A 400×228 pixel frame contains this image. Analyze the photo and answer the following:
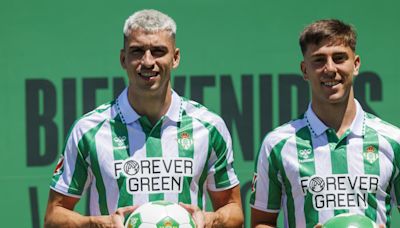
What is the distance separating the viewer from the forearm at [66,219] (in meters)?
4.21

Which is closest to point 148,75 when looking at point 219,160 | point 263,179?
point 219,160

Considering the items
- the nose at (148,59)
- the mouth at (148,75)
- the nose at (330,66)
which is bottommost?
the mouth at (148,75)

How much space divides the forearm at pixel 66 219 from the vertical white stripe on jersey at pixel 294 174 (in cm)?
74

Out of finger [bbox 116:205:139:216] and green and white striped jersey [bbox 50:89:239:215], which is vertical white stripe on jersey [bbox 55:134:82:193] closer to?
Result: green and white striped jersey [bbox 50:89:239:215]

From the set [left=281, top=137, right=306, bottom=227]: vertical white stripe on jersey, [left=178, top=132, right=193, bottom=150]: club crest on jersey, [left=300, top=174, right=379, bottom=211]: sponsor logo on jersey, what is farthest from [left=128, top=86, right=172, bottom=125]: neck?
[left=300, top=174, right=379, bottom=211]: sponsor logo on jersey

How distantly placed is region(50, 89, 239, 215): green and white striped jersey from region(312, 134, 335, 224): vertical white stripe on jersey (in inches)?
14.5

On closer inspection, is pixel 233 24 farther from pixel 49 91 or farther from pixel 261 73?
pixel 49 91

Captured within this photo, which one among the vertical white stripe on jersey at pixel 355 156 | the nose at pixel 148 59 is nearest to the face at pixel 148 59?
the nose at pixel 148 59

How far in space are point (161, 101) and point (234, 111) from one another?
5.18ft

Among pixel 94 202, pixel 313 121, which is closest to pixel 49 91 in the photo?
pixel 94 202

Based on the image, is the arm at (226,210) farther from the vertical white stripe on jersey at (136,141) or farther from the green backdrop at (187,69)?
the green backdrop at (187,69)

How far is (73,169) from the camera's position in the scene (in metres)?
4.31

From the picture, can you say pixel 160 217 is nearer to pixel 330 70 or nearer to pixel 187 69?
pixel 330 70

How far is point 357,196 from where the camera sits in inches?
164
